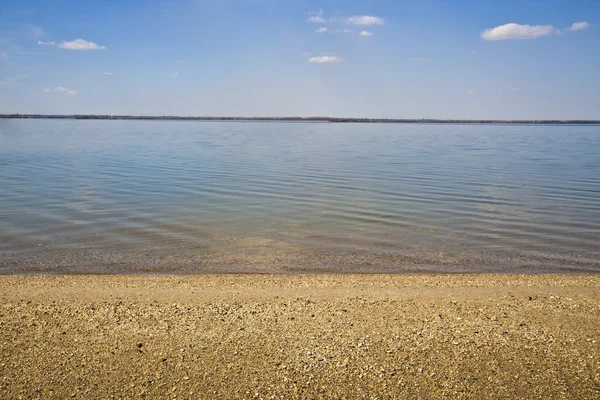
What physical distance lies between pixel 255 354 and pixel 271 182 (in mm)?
18539

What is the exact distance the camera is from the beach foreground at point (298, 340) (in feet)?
16.7

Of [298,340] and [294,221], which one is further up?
[298,340]

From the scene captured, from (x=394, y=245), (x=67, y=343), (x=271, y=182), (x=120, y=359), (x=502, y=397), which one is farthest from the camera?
(x=271, y=182)

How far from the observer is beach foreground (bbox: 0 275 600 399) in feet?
16.7

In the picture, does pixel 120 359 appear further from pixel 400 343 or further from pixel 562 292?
pixel 562 292

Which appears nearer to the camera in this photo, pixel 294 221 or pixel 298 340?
pixel 298 340

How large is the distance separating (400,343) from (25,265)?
9.10 metres

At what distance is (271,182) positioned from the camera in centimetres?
2405

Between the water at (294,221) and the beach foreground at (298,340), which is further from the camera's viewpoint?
the water at (294,221)

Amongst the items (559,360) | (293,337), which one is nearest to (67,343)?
(293,337)

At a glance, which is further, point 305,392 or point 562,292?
point 562,292

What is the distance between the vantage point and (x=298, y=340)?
6.14m

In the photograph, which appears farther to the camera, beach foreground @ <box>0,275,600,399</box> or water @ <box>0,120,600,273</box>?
water @ <box>0,120,600,273</box>

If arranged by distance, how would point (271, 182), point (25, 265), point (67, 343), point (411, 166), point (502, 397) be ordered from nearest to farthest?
point (502, 397) < point (67, 343) < point (25, 265) < point (271, 182) < point (411, 166)
